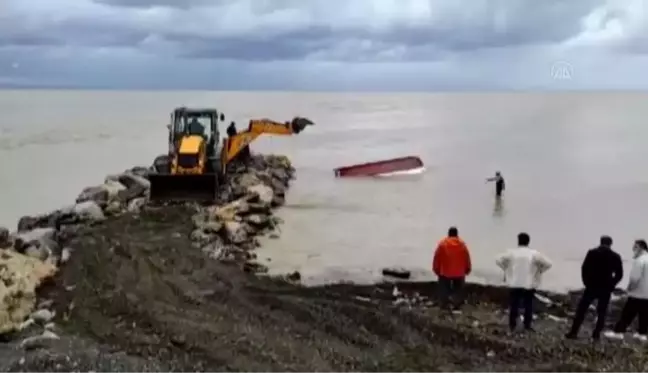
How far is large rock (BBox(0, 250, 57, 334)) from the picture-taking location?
1198cm

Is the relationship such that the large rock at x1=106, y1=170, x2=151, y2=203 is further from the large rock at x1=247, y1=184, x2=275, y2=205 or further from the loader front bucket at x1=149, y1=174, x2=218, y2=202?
the large rock at x1=247, y1=184, x2=275, y2=205

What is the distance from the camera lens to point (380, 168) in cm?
4400

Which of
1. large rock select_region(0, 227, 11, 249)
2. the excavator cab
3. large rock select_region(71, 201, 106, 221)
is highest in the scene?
the excavator cab

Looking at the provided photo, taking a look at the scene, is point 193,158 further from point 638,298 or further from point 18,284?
point 638,298

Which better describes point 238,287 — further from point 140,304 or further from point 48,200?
point 48,200

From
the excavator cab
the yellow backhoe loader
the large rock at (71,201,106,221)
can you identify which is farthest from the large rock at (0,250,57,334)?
the yellow backhoe loader

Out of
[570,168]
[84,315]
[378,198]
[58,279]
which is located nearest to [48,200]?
[378,198]

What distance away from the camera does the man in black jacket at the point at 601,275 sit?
1175 centimetres

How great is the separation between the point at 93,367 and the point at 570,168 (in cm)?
4730

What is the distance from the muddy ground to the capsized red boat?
90.7 ft

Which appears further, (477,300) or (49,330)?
(477,300)

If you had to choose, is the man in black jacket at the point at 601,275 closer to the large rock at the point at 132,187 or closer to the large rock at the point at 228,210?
the large rock at the point at 228,210

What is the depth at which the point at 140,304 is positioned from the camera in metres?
13.0

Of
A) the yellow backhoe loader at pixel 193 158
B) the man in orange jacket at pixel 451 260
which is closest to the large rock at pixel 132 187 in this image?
the yellow backhoe loader at pixel 193 158
